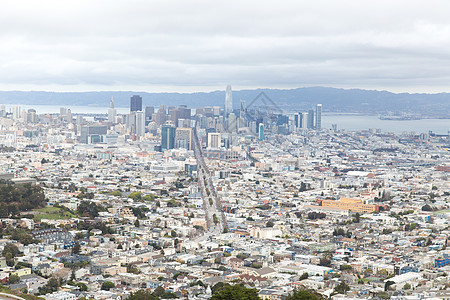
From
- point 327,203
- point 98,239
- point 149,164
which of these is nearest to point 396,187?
point 327,203

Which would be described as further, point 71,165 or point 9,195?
point 71,165

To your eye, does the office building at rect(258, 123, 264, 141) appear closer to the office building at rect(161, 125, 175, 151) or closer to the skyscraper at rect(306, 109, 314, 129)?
the office building at rect(161, 125, 175, 151)

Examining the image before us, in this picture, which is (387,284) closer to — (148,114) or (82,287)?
(82,287)

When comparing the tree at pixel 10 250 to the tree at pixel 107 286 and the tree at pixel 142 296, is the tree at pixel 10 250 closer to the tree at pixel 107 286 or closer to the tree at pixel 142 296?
the tree at pixel 107 286

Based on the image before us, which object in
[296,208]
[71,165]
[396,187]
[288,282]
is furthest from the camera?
[71,165]

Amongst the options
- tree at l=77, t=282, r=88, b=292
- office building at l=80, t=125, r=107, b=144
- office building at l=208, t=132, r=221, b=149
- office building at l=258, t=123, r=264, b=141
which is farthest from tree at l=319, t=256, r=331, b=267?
office building at l=80, t=125, r=107, b=144

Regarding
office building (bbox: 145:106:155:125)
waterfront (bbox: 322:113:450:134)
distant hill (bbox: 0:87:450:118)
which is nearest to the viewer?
office building (bbox: 145:106:155:125)

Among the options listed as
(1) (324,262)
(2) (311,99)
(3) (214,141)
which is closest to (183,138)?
(3) (214,141)

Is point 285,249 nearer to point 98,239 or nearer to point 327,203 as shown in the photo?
point 98,239
